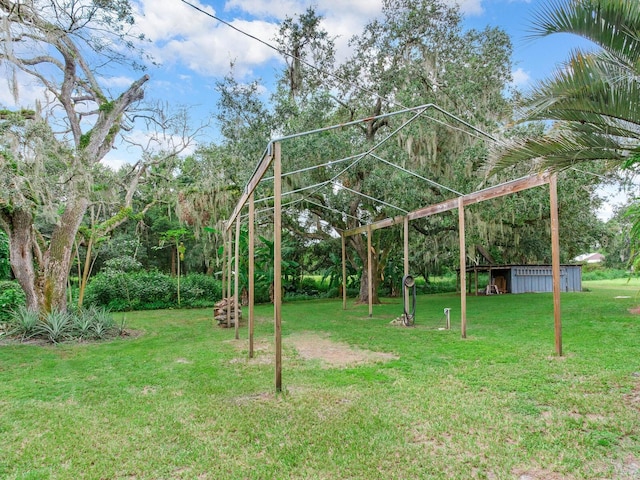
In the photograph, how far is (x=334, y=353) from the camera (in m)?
5.43

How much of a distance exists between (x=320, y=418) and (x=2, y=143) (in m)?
5.33

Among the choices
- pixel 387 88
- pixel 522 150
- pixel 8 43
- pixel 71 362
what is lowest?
pixel 71 362

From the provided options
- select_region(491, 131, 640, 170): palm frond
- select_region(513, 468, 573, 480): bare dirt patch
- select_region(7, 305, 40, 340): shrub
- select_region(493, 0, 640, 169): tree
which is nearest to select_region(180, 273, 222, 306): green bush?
select_region(7, 305, 40, 340): shrub

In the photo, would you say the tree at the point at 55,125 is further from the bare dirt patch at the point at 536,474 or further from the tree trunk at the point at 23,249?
the bare dirt patch at the point at 536,474

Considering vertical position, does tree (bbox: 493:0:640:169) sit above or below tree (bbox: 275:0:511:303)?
below

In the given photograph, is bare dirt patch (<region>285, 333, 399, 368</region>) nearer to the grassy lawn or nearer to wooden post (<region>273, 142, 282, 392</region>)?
the grassy lawn

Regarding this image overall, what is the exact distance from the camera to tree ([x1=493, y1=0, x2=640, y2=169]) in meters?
2.96

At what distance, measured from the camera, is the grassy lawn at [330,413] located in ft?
7.61

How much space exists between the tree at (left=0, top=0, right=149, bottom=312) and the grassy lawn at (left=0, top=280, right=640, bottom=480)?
1.98 metres

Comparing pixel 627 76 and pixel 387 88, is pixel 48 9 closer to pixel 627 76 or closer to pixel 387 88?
pixel 387 88

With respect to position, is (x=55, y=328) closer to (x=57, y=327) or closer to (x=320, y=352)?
(x=57, y=327)

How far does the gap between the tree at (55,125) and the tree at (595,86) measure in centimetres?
605

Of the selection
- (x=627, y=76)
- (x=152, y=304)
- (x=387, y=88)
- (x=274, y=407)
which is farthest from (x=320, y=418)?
(x=152, y=304)

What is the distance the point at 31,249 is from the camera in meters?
7.30
